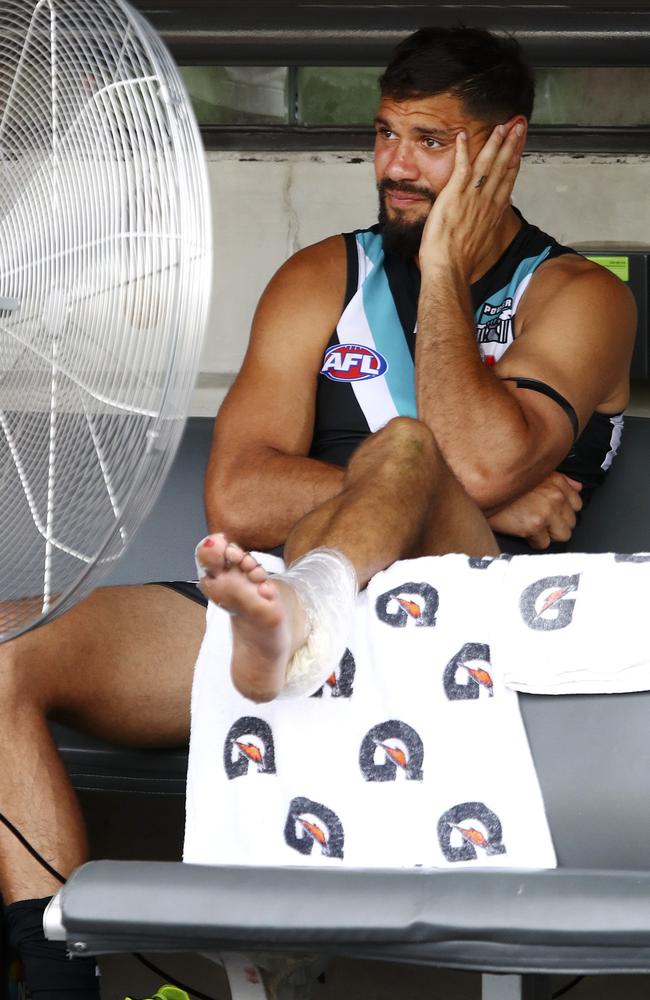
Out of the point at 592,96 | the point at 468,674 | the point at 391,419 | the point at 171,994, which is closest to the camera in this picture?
the point at 171,994

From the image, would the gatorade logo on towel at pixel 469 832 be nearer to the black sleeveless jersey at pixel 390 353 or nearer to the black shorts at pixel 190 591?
the black shorts at pixel 190 591

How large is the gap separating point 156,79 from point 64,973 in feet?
3.03

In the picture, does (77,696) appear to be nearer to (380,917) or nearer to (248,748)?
(248,748)

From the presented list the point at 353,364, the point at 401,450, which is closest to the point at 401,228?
the point at 353,364

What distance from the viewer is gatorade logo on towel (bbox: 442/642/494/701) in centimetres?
146

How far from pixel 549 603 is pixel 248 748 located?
15.0 inches

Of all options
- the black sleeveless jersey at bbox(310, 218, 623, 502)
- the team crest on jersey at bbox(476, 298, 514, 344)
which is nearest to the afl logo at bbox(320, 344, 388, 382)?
the black sleeveless jersey at bbox(310, 218, 623, 502)

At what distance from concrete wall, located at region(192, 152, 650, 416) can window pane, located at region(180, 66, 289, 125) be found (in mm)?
86

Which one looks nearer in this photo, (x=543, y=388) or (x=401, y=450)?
(x=401, y=450)

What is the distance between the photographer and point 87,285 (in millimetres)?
1151

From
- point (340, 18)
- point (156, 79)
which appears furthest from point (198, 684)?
point (340, 18)

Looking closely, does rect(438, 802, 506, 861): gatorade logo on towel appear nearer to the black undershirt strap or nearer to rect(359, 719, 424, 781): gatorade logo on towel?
rect(359, 719, 424, 781): gatorade logo on towel

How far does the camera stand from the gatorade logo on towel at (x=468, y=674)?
1455 millimetres

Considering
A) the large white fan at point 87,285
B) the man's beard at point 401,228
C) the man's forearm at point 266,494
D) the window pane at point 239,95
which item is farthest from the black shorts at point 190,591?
the window pane at point 239,95
